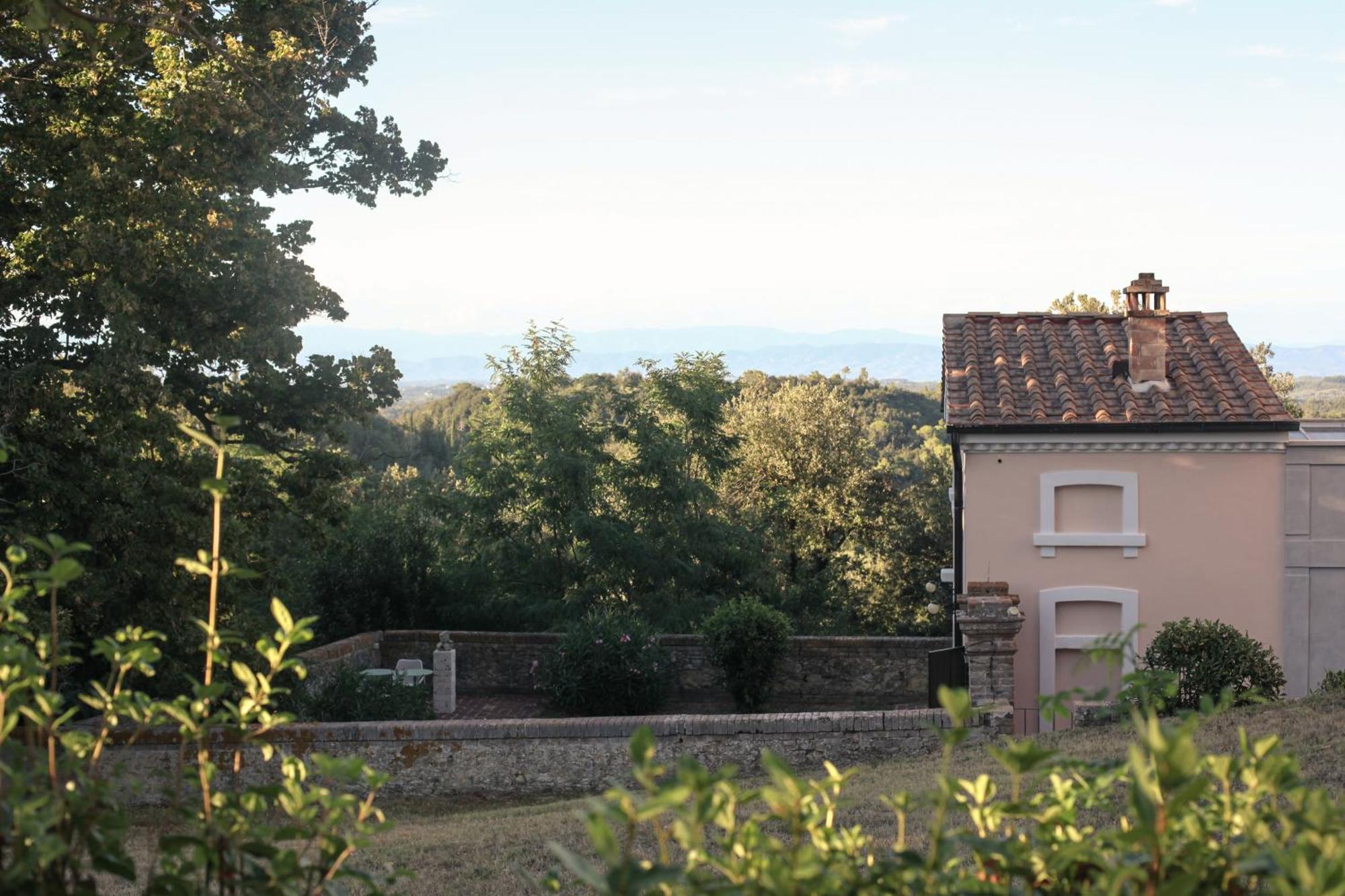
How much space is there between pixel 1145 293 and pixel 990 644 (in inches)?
264

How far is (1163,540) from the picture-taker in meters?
17.5

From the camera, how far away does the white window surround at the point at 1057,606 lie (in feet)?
57.3

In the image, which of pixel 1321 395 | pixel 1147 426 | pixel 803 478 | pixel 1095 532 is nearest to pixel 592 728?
pixel 1095 532

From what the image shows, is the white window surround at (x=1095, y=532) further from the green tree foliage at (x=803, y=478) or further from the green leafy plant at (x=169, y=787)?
the green tree foliage at (x=803, y=478)

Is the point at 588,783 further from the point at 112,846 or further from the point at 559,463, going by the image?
the point at 559,463

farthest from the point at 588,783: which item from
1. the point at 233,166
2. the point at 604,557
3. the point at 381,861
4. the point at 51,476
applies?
the point at 604,557

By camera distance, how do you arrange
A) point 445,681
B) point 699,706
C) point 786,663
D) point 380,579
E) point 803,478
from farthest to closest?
point 803,478, point 380,579, point 786,663, point 699,706, point 445,681

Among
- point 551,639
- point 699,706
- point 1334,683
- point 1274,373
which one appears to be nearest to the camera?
point 1334,683

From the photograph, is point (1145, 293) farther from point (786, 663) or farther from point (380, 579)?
point (380, 579)

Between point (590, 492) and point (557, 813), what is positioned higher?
point (590, 492)

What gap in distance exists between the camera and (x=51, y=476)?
12.9 metres

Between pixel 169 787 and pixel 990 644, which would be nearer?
pixel 169 787

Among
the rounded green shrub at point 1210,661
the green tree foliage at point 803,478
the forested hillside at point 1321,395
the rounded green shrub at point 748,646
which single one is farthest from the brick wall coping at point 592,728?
the forested hillside at point 1321,395

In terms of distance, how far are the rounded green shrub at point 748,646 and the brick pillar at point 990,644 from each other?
519 cm
